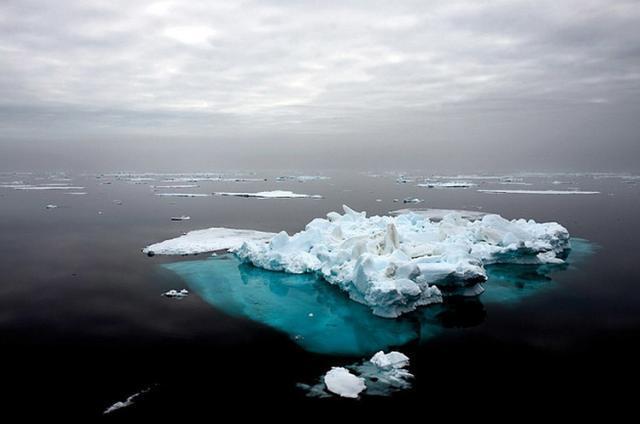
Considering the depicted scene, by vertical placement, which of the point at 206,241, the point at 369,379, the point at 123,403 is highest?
the point at 206,241

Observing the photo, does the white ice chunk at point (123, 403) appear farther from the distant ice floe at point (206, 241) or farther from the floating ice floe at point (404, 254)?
the distant ice floe at point (206, 241)

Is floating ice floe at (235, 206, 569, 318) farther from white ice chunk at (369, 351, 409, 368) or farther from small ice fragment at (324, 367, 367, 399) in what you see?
small ice fragment at (324, 367, 367, 399)

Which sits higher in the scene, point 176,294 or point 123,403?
point 176,294

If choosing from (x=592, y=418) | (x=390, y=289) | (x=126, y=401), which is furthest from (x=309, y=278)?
(x=592, y=418)

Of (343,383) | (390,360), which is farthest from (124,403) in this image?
(390,360)

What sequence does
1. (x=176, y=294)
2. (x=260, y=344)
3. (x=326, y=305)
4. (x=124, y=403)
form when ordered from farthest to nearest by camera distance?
(x=176, y=294) → (x=326, y=305) → (x=260, y=344) → (x=124, y=403)

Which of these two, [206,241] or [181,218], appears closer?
[206,241]

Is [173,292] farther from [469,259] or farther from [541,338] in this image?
[541,338]

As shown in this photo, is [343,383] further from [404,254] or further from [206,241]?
[206,241]
